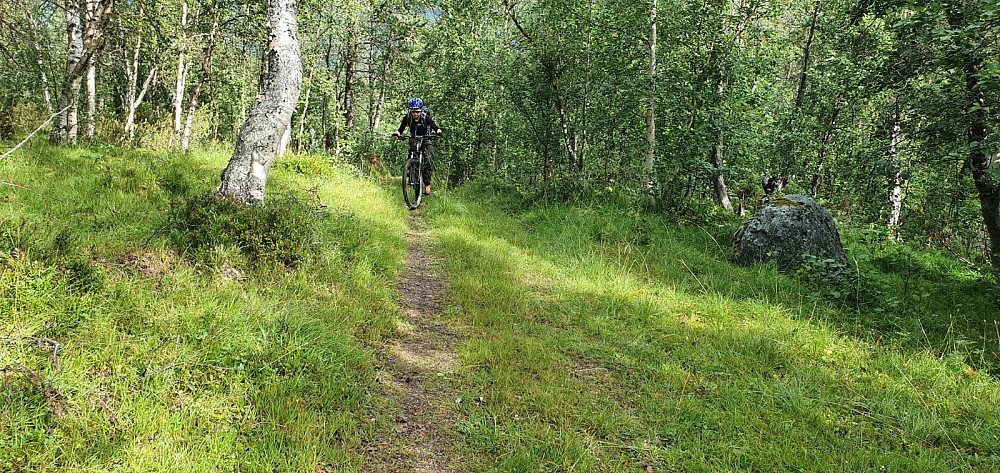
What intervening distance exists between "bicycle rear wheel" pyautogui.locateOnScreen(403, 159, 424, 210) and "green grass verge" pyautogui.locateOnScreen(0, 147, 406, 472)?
5241 millimetres

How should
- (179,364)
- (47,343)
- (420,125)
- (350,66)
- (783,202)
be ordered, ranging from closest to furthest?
Result: (47,343) < (179,364) < (783,202) < (420,125) < (350,66)

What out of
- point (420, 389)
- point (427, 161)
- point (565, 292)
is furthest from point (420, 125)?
point (420, 389)

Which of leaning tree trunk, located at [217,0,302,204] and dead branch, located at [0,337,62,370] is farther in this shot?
leaning tree trunk, located at [217,0,302,204]

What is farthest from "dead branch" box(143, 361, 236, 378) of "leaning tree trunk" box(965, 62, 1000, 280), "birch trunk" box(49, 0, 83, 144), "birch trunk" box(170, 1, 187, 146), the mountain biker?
"birch trunk" box(170, 1, 187, 146)

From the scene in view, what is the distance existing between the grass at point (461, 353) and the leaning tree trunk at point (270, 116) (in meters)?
0.60

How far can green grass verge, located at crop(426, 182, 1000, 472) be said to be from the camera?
10.3 ft

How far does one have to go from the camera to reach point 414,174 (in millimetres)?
10867

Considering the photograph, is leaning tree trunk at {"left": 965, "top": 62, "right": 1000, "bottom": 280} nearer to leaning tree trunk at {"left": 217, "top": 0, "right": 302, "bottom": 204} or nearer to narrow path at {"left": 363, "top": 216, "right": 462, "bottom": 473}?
narrow path at {"left": 363, "top": 216, "right": 462, "bottom": 473}

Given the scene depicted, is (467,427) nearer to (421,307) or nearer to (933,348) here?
(421,307)

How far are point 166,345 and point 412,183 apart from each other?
8.00m

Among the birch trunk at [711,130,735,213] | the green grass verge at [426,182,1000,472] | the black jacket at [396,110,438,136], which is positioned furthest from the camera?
the black jacket at [396,110,438,136]

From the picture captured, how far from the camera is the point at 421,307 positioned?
5.50 metres

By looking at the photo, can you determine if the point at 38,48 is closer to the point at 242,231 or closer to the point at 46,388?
the point at 242,231

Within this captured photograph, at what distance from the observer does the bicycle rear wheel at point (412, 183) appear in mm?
10617
